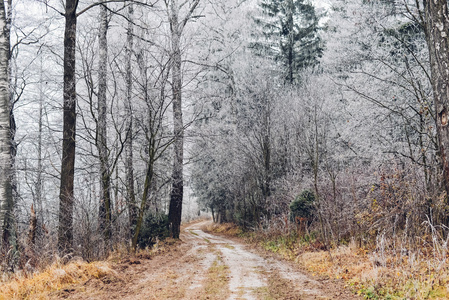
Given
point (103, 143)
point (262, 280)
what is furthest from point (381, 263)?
point (103, 143)

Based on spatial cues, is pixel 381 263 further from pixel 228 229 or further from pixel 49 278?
pixel 228 229

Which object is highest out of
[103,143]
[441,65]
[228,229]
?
[441,65]

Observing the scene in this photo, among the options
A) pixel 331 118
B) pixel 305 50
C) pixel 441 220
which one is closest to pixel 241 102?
pixel 331 118

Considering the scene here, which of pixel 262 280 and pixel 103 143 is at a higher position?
pixel 103 143

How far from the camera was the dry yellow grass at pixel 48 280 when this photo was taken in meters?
5.19

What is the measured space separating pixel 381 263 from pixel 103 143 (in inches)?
271

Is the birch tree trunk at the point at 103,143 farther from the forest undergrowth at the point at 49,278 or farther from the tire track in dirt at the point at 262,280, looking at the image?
the tire track in dirt at the point at 262,280

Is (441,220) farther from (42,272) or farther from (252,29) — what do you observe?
(252,29)

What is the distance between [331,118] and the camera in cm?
1705

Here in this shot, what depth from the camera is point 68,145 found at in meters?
8.34

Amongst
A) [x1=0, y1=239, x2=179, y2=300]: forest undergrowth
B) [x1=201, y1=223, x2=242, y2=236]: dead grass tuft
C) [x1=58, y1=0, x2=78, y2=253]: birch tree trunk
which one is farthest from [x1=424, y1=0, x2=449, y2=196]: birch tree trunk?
[x1=201, y1=223, x2=242, y2=236]: dead grass tuft

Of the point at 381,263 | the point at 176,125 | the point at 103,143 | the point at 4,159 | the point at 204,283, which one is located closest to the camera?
the point at 381,263

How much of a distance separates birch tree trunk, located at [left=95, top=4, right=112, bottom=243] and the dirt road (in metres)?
1.31

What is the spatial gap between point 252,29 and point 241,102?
22.8 ft
